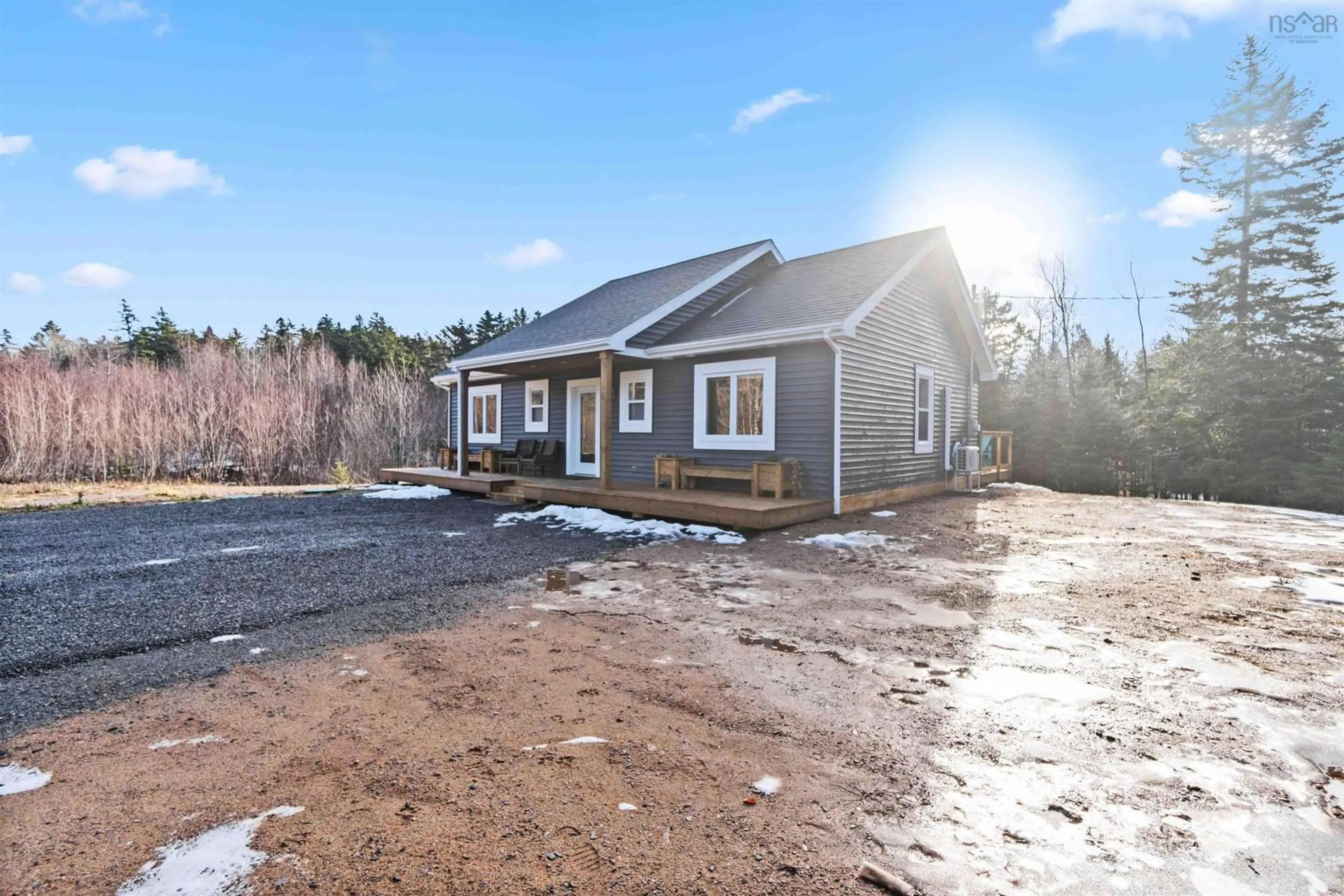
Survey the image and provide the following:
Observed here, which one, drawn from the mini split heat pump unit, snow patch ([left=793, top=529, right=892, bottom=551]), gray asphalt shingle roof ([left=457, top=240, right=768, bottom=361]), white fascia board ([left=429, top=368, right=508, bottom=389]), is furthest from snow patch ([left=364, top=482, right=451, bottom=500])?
the mini split heat pump unit

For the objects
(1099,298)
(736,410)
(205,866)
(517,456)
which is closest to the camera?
(205,866)

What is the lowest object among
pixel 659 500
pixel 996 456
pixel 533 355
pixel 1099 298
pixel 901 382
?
pixel 659 500

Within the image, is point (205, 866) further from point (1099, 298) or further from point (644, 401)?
point (1099, 298)

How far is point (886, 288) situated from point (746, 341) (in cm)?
250

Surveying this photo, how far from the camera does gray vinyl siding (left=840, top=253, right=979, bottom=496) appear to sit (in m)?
9.02

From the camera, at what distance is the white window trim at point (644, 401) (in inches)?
414

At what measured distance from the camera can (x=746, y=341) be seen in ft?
28.5

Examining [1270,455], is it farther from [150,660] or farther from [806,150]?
[150,660]

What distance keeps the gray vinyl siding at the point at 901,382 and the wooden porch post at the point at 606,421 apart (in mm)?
3549

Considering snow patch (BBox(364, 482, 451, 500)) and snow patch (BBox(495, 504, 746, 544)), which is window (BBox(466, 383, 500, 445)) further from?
snow patch (BBox(495, 504, 746, 544))

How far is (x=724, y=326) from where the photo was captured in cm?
972

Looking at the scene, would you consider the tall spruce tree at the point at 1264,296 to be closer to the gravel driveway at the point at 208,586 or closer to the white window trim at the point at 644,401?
the white window trim at the point at 644,401

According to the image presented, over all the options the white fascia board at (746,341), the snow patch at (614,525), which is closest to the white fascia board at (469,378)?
the snow patch at (614,525)

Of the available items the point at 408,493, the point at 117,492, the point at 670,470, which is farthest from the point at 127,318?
the point at 670,470
